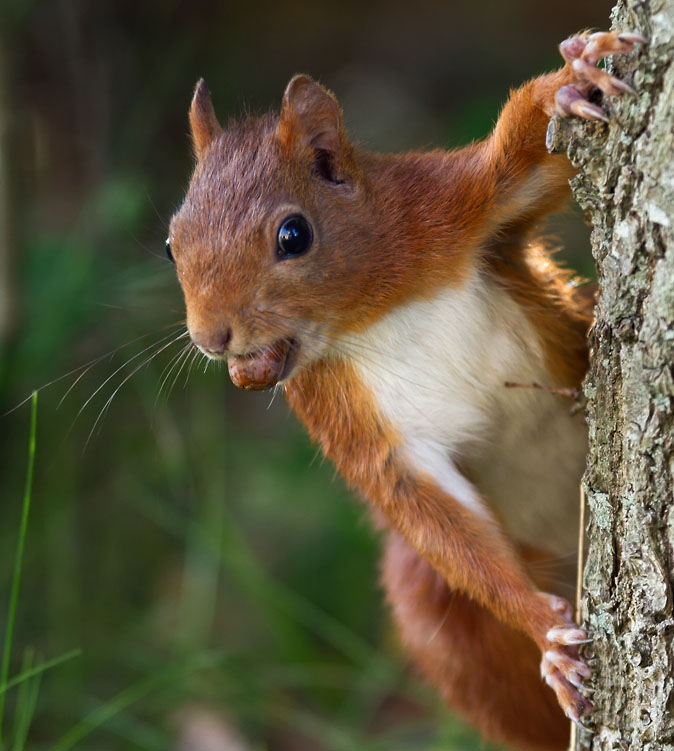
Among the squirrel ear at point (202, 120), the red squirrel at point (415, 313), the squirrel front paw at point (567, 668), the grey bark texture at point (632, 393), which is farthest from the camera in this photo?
the squirrel ear at point (202, 120)

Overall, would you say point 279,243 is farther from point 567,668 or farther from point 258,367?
point 567,668

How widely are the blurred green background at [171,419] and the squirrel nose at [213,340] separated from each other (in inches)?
39.5

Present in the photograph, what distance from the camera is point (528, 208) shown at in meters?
1.78

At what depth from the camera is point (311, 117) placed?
5.84 feet

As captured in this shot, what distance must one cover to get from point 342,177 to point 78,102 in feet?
8.12

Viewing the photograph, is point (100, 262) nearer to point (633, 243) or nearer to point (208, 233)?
point (208, 233)

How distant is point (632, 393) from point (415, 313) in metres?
0.53

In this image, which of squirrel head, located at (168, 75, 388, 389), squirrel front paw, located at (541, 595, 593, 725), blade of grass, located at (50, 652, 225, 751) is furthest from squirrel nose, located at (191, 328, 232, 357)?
blade of grass, located at (50, 652, 225, 751)

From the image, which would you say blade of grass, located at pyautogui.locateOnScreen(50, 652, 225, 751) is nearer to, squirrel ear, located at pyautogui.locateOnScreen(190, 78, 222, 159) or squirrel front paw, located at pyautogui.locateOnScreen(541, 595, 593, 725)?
squirrel front paw, located at pyautogui.locateOnScreen(541, 595, 593, 725)

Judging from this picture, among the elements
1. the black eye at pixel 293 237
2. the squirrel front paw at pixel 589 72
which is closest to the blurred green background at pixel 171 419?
the black eye at pixel 293 237

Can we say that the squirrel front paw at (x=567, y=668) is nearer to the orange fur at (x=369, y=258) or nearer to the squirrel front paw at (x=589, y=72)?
the orange fur at (x=369, y=258)

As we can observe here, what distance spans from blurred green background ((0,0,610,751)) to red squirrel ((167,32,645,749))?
692 millimetres

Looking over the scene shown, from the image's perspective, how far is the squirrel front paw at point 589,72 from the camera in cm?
130

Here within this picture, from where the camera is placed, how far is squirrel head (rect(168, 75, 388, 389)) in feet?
5.45
